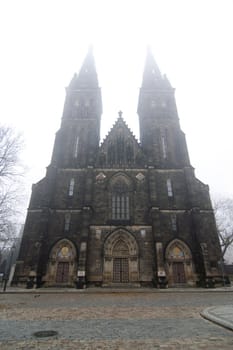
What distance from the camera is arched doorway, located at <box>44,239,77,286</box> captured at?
71.4 feet

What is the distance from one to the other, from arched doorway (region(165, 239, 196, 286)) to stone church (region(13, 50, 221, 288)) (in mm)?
94

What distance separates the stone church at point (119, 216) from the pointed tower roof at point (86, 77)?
7.69 m

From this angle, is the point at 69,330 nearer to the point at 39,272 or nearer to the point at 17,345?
the point at 17,345

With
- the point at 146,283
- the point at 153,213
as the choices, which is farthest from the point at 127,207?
the point at 146,283

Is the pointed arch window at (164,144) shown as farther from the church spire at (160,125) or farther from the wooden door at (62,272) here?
the wooden door at (62,272)

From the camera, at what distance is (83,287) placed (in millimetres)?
19906

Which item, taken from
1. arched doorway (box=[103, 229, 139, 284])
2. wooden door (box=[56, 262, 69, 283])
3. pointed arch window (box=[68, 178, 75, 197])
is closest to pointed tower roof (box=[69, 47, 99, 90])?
pointed arch window (box=[68, 178, 75, 197])

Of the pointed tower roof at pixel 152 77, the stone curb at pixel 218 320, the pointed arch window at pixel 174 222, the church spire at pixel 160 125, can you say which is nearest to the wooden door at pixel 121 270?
the pointed arch window at pixel 174 222

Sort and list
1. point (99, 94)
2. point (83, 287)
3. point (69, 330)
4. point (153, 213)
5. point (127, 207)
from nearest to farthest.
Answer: point (69, 330), point (83, 287), point (153, 213), point (127, 207), point (99, 94)

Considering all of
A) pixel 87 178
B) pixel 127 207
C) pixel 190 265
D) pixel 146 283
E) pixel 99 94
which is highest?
pixel 99 94

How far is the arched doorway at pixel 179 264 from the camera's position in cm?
2195

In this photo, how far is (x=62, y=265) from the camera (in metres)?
22.5

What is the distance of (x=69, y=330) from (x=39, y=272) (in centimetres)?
1702

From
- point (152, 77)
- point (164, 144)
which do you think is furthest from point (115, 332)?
point (152, 77)
